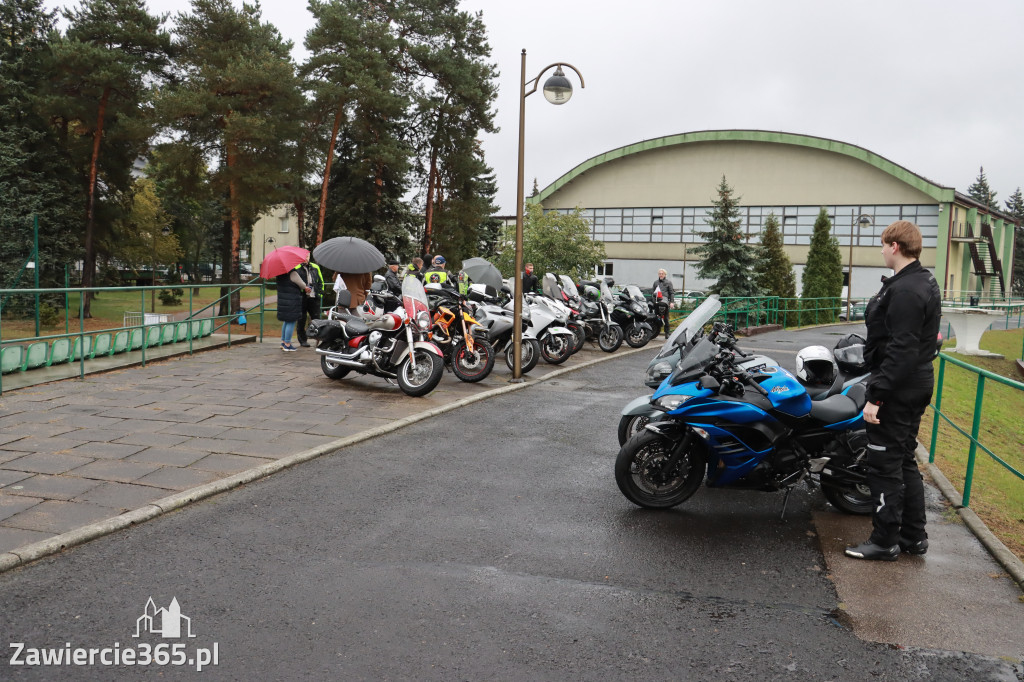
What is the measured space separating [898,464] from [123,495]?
16.9 feet

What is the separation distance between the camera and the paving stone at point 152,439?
7.20 meters

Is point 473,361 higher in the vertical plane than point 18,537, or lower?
higher

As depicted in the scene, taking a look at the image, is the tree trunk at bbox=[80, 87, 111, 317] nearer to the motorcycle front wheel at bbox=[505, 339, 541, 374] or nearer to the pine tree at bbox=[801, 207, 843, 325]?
the motorcycle front wheel at bbox=[505, 339, 541, 374]

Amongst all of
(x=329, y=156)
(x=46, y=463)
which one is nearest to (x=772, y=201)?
(x=329, y=156)

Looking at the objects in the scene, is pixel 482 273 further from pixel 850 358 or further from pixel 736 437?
pixel 736 437

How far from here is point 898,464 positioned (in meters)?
4.73

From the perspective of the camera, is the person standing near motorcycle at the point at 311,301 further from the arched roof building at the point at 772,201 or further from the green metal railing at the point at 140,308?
the arched roof building at the point at 772,201

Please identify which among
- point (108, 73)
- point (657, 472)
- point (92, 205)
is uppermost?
point (108, 73)

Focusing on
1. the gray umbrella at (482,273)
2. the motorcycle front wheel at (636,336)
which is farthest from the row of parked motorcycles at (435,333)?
the motorcycle front wheel at (636,336)

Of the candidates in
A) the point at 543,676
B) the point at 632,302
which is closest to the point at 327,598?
the point at 543,676

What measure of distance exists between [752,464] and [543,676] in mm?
2696

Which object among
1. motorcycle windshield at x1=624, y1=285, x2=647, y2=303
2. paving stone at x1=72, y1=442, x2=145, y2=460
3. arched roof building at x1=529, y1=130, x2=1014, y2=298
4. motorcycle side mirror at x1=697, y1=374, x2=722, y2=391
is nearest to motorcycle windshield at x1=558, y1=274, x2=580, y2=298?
motorcycle windshield at x1=624, y1=285, x2=647, y2=303

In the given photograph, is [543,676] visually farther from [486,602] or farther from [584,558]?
[584,558]

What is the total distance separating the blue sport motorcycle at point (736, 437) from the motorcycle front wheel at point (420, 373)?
15.5 ft
